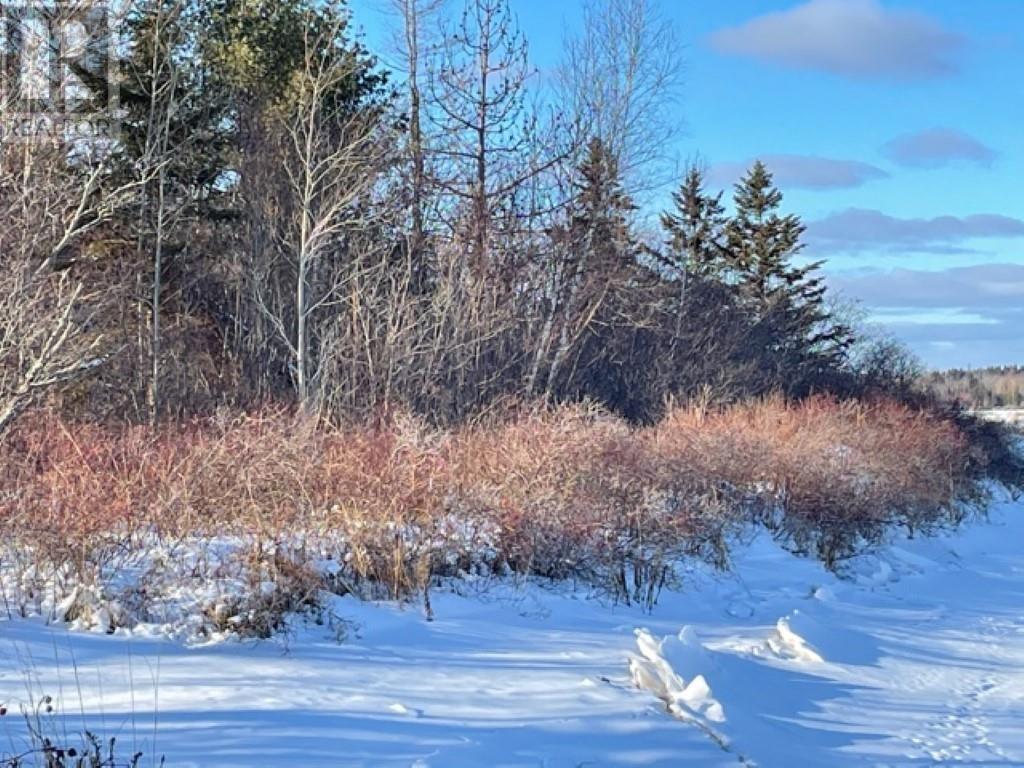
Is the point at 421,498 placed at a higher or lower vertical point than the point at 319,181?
lower

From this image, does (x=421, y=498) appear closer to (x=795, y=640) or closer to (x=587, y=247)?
(x=795, y=640)

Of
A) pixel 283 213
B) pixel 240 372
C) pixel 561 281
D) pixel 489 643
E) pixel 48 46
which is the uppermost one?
pixel 48 46

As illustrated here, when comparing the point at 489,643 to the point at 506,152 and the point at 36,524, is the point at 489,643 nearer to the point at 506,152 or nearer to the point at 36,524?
the point at 36,524

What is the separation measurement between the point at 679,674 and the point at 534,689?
99cm

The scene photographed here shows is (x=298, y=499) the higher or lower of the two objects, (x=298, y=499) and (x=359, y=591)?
the higher

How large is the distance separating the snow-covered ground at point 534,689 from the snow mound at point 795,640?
0.08 ft

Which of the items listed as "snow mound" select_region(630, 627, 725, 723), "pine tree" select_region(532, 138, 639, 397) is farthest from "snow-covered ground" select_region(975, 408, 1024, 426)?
"snow mound" select_region(630, 627, 725, 723)

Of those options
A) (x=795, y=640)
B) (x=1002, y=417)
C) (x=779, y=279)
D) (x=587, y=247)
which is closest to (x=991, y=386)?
(x=1002, y=417)

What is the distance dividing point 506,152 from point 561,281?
280cm

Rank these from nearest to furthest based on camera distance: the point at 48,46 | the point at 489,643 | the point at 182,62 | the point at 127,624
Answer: the point at 127,624
the point at 489,643
the point at 48,46
the point at 182,62

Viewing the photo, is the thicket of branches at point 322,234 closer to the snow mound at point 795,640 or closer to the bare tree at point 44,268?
the bare tree at point 44,268

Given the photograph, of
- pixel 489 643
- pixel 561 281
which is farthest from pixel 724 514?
pixel 561 281

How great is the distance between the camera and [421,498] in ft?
28.8

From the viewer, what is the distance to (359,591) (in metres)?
7.30
